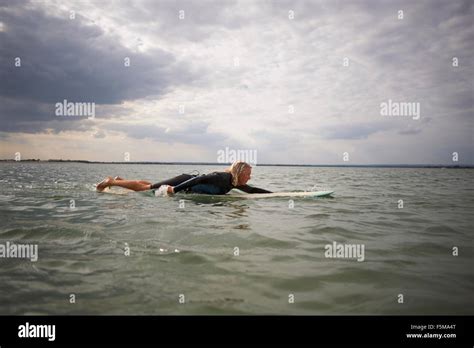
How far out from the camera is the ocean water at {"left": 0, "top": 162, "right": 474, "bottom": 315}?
2975mm

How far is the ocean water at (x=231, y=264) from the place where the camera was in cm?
297

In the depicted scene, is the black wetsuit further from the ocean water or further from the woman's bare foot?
the ocean water

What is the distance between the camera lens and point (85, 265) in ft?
12.6

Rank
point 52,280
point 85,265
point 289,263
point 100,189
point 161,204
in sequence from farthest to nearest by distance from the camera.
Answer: point 100,189
point 161,204
point 289,263
point 85,265
point 52,280

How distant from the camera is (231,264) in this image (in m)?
3.99

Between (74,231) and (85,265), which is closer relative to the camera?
(85,265)

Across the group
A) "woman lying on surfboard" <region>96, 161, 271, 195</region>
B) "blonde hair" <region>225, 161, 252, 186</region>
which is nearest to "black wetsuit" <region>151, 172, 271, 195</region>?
"woman lying on surfboard" <region>96, 161, 271, 195</region>

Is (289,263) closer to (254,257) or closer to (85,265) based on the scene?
(254,257)

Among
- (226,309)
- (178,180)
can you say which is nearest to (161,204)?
(178,180)

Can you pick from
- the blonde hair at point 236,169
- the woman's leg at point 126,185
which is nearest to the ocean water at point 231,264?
the blonde hair at point 236,169

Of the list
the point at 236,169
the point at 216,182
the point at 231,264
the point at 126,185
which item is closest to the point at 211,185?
the point at 216,182

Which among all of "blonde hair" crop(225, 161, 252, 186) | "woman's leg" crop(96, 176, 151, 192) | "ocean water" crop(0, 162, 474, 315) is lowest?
Result: "ocean water" crop(0, 162, 474, 315)

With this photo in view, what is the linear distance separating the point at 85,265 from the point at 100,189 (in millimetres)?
8568

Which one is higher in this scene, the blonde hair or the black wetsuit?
the blonde hair
